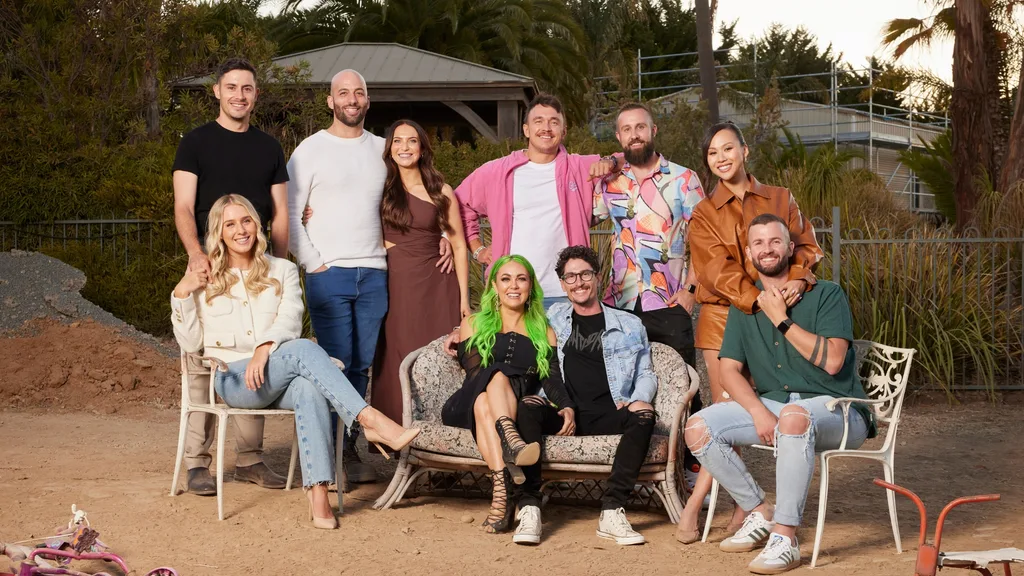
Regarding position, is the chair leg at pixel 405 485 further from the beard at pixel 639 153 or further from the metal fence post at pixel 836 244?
the metal fence post at pixel 836 244

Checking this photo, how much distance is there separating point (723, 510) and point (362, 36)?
24313 millimetres

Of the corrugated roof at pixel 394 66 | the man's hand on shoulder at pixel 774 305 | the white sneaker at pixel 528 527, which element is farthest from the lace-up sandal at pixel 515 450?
the corrugated roof at pixel 394 66

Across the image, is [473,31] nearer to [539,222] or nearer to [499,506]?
[539,222]

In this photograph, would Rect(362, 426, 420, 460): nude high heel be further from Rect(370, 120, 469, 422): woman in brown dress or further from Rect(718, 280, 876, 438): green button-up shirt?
Rect(718, 280, 876, 438): green button-up shirt

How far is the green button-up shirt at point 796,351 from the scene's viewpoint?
460 cm

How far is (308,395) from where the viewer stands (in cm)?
509

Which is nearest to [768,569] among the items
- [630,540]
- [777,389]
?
[630,540]

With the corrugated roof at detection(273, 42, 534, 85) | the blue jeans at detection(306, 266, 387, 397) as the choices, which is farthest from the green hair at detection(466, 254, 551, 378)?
the corrugated roof at detection(273, 42, 534, 85)

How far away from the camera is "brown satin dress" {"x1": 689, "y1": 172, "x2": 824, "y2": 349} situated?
4.78 meters

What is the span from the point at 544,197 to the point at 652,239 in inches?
23.0

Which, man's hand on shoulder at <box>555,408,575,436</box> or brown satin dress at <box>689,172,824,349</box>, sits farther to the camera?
man's hand on shoulder at <box>555,408,575,436</box>

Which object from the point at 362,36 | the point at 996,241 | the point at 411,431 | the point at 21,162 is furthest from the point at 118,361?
the point at 362,36

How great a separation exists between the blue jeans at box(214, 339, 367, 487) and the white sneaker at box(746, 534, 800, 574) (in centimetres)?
Answer: 182

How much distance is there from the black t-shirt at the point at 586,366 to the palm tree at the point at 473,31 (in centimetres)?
2182
